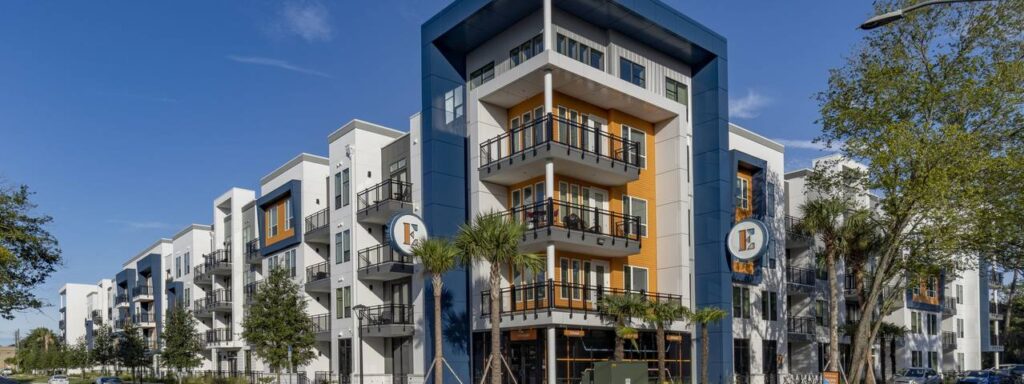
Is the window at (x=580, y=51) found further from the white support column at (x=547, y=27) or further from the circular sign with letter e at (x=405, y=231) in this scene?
the circular sign with letter e at (x=405, y=231)

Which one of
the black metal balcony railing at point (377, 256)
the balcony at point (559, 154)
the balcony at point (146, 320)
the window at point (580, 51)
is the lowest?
the balcony at point (146, 320)

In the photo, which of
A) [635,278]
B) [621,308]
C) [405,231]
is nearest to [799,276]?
[635,278]

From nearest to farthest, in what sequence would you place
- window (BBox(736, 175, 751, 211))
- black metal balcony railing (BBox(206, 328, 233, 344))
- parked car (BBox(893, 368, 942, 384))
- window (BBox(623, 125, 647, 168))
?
window (BBox(623, 125, 647, 168))
window (BBox(736, 175, 751, 211))
parked car (BBox(893, 368, 942, 384))
black metal balcony railing (BBox(206, 328, 233, 344))

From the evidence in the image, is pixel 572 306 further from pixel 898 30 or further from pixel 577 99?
pixel 898 30

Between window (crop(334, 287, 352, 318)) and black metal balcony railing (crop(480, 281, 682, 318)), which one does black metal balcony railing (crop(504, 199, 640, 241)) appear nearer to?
black metal balcony railing (crop(480, 281, 682, 318))

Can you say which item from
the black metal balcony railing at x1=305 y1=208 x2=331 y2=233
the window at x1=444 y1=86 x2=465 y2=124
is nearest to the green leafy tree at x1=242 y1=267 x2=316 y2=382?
the black metal balcony railing at x1=305 y1=208 x2=331 y2=233

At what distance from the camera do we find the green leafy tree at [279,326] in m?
40.8

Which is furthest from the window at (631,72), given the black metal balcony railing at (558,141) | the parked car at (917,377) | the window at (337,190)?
the parked car at (917,377)

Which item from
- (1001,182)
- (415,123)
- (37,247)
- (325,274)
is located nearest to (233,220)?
(325,274)

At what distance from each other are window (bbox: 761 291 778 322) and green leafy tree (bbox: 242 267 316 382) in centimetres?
2400

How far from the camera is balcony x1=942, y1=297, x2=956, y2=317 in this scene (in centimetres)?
6712

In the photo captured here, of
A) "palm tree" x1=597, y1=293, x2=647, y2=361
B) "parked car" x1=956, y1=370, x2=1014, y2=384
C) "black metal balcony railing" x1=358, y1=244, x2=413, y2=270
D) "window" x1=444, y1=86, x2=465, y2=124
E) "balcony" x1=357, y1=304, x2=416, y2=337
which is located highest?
"window" x1=444, y1=86, x2=465, y2=124

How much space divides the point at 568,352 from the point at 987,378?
102 ft

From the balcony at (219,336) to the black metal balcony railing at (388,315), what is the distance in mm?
22044
